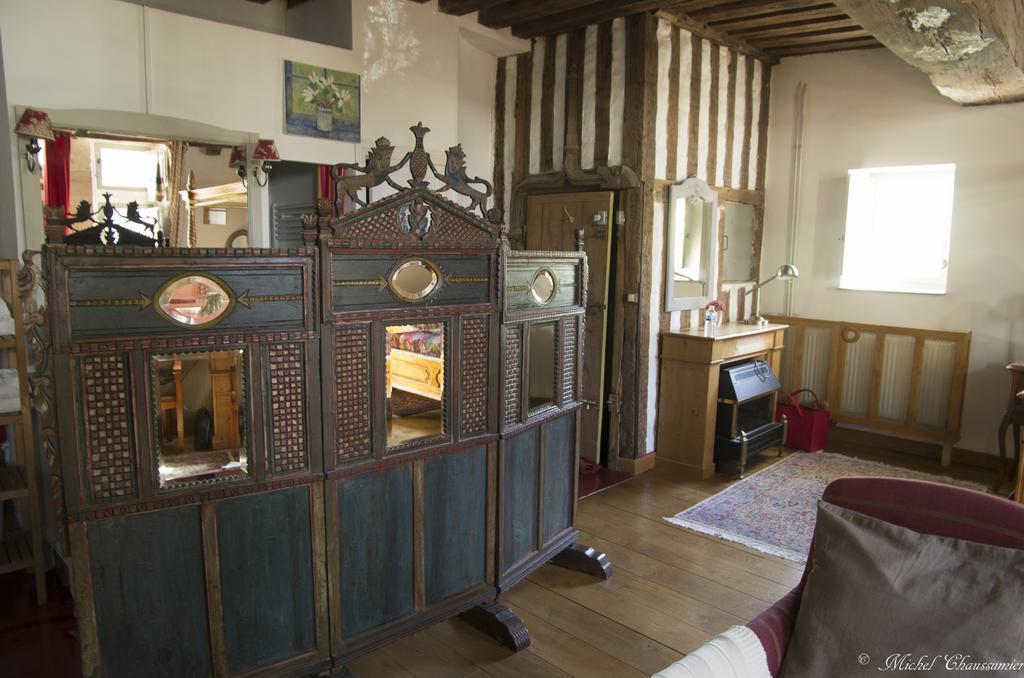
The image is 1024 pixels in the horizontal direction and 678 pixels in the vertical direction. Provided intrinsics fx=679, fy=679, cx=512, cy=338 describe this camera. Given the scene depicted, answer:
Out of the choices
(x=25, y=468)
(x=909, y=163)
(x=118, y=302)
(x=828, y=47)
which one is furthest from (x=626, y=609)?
(x=828, y=47)

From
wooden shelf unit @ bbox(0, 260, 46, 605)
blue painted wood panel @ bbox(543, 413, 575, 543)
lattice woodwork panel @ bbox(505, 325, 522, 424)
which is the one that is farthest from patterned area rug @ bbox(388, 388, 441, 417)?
wooden shelf unit @ bbox(0, 260, 46, 605)

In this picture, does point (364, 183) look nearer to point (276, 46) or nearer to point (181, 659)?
point (181, 659)

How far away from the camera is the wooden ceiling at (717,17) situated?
451 cm

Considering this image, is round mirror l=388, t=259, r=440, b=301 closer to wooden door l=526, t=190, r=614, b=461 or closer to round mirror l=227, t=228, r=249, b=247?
round mirror l=227, t=228, r=249, b=247

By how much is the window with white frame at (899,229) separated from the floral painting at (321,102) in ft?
13.4

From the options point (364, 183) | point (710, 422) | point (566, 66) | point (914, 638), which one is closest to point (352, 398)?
point (364, 183)

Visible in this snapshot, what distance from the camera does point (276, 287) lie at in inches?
87.3

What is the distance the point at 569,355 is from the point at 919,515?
5.80ft

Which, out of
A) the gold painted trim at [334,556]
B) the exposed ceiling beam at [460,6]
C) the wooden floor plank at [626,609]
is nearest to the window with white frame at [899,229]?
the exposed ceiling beam at [460,6]

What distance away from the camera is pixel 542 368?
129 inches

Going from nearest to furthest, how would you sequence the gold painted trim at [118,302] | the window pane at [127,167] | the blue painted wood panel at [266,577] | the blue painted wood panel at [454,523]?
the gold painted trim at [118,302]
the blue painted wood panel at [266,577]
the blue painted wood panel at [454,523]
the window pane at [127,167]

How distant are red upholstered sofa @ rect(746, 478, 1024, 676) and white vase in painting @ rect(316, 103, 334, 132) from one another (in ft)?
11.9

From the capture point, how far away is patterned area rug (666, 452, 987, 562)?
3.87 m

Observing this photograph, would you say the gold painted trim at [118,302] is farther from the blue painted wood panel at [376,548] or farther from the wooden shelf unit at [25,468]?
the wooden shelf unit at [25,468]
